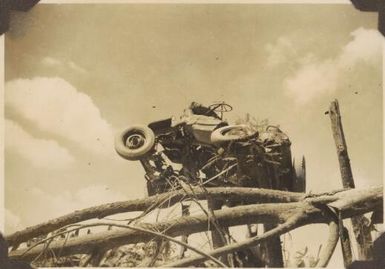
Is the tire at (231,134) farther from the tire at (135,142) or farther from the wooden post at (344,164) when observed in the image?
the wooden post at (344,164)

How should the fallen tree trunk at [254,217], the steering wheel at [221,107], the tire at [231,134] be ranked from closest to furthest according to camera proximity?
the fallen tree trunk at [254,217]
the tire at [231,134]
the steering wheel at [221,107]

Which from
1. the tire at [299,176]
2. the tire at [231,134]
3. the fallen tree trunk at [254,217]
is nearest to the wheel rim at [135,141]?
the tire at [231,134]

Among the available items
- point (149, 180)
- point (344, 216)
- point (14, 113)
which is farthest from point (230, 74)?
point (14, 113)

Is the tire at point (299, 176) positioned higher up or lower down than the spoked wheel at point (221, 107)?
lower down

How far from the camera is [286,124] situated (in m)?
7.42

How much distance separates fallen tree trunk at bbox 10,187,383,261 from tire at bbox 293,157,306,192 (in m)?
1.24

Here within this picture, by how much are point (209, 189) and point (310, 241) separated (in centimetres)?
140

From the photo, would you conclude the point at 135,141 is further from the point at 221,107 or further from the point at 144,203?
the point at 221,107

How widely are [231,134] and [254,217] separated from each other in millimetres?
1136

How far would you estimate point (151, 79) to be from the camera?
728 cm

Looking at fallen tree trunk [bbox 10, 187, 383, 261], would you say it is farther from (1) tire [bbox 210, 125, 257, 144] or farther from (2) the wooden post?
(1) tire [bbox 210, 125, 257, 144]

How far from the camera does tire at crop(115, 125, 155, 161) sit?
23.4 ft

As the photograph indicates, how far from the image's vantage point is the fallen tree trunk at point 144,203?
6.72m

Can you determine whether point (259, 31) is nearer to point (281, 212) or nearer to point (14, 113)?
point (281, 212)
